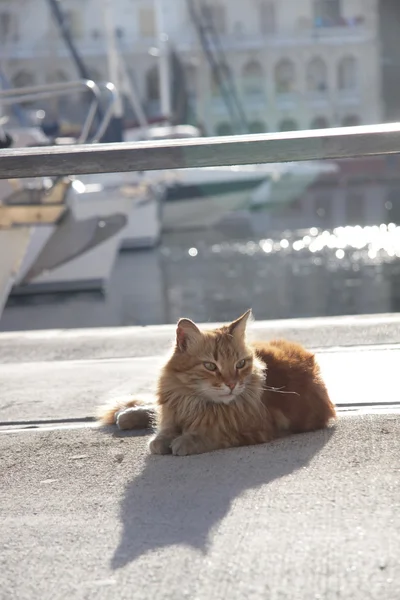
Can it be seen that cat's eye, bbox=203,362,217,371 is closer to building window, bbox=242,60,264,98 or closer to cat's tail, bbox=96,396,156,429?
cat's tail, bbox=96,396,156,429

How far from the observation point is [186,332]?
13.6ft

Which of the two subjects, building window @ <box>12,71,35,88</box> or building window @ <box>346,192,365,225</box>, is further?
building window @ <box>12,71,35,88</box>

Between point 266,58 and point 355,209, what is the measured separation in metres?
36.6

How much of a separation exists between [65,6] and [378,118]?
20.7 metres

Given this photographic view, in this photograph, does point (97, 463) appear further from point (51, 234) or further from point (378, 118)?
point (378, 118)

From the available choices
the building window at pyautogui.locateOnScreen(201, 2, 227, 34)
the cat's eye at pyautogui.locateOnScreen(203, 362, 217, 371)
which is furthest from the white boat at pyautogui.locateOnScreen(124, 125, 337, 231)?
the building window at pyautogui.locateOnScreen(201, 2, 227, 34)

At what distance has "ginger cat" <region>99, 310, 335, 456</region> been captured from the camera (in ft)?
13.4

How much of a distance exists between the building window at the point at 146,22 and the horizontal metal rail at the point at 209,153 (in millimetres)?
68507

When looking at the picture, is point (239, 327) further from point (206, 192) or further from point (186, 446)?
point (206, 192)

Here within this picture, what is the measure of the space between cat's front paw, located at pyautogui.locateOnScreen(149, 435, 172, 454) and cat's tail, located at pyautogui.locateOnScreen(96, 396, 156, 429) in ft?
1.45

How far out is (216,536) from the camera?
3105mm

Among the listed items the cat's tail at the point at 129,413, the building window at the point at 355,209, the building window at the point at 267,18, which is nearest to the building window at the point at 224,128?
the building window at the point at 267,18

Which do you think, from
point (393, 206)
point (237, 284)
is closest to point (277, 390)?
point (237, 284)

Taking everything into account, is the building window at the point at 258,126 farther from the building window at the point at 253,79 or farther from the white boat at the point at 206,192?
the white boat at the point at 206,192
